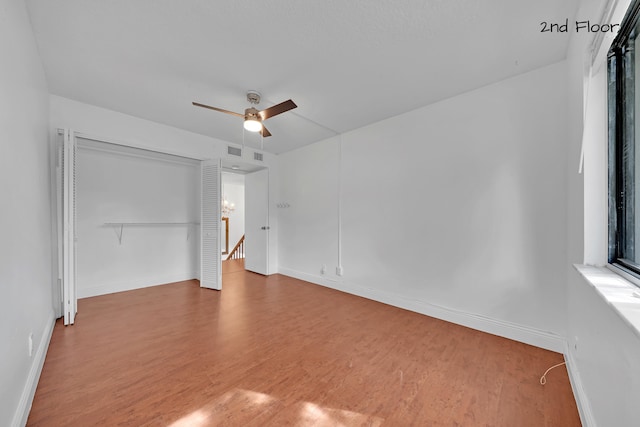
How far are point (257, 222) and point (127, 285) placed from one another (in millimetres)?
2528

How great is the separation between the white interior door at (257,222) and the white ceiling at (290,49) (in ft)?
7.50

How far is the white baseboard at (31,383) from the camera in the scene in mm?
1397

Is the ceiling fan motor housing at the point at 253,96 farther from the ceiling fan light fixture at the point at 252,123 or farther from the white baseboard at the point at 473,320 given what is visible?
the white baseboard at the point at 473,320

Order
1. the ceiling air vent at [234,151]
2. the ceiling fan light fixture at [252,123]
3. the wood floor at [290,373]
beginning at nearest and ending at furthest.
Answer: the wood floor at [290,373] < the ceiling fan light fixture at [252,123] < the ceiling air vent at [234,151]

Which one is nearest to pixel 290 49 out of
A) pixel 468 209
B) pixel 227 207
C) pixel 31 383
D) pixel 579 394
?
pixel 468 209

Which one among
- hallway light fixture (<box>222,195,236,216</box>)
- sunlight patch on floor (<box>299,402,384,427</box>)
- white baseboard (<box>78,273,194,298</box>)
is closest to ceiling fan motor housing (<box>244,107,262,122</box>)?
sunlight patch on floor (<box>299,402,384,427</box>)

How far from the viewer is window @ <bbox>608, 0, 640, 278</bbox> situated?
1.25m

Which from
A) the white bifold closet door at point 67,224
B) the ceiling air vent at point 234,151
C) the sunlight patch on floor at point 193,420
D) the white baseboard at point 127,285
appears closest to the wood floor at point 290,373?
the sunlight patch on floor at point 193,420

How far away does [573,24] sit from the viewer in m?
1.81

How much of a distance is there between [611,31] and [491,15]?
78cm

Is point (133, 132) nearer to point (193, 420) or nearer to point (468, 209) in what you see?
point (193, 420)

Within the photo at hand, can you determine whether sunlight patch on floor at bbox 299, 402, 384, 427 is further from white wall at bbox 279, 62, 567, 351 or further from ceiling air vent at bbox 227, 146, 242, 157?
ceiling air vent at bbox 227, 146, 242, 157

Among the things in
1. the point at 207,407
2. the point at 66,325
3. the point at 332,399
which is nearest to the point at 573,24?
the point at 332,399

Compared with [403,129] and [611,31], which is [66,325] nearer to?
[403,129]
